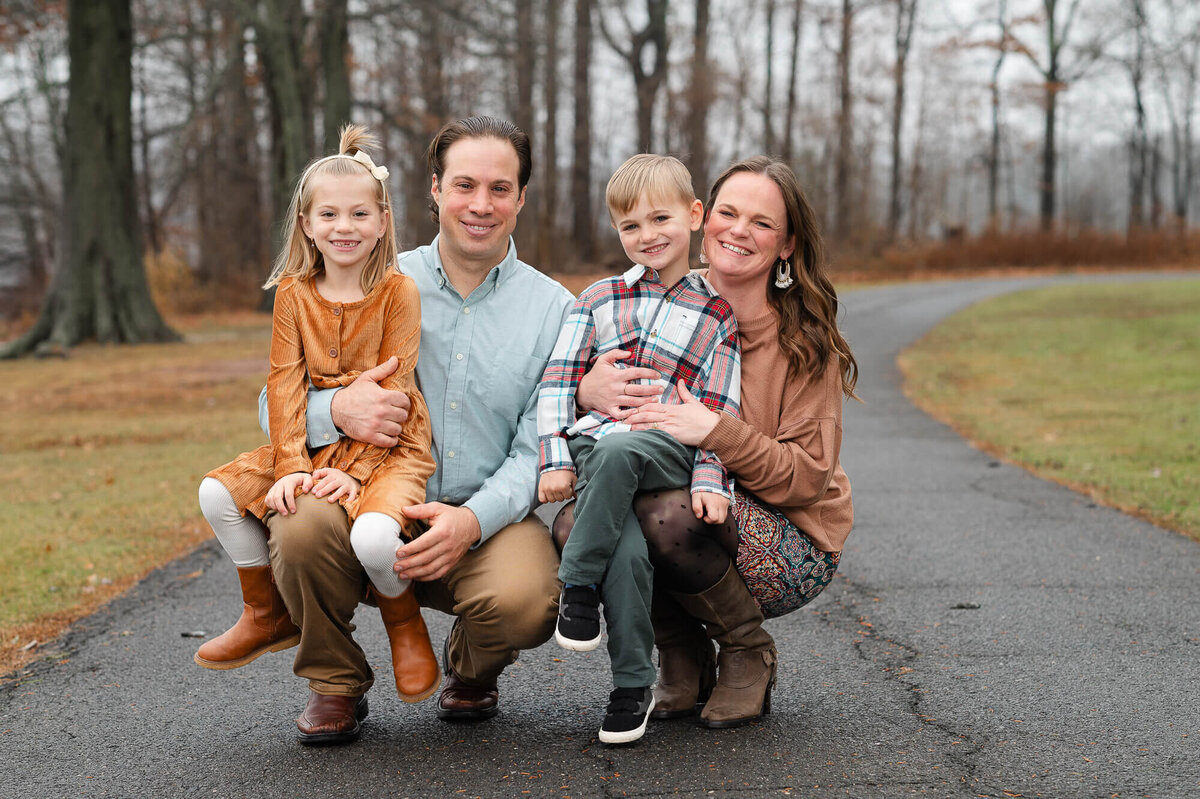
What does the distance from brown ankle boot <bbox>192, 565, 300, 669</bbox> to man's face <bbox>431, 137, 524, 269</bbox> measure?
3.67 feet

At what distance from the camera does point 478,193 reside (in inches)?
131

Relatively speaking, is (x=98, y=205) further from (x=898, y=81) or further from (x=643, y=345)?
(x=898, y=81)

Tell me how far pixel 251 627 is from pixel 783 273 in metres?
1.84

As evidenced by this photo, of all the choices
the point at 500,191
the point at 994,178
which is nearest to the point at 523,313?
the point at 500,191

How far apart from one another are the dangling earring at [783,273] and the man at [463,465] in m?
0.66

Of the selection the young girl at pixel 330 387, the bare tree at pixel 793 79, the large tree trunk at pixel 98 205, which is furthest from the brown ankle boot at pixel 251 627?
the bare tree at pixel 793 79

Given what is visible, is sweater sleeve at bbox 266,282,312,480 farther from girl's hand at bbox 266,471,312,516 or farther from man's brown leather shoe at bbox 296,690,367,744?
man's brown leather shoe at bbox 296,690,367,744

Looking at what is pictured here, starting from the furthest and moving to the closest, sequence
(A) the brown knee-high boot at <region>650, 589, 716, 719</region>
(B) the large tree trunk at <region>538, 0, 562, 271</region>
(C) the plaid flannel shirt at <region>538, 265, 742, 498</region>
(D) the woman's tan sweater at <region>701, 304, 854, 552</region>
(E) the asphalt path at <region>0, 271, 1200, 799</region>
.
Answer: (B) the large tree trunk at <region>538, 0, 562, 271</region>
(A) the brown knee-high boot at <region>650, 589, 716, 719</region>
(C) the plaid flannel shirt at <region>538, 265, 742, 498</region>
(D) the woman's tan sweater at <region>701, 304, 854, 552</region>
(E) the asphalt path at <region>0, 271, 1200, 799</region>

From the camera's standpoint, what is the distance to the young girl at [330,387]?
304 cm

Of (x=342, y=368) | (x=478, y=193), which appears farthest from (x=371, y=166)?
(x=342, y=368)

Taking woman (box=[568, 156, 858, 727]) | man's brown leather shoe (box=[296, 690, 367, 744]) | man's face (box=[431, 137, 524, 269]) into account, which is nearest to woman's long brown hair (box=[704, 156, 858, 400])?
woman (box=[568, 156, 858, 727])

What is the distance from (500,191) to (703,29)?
3167 centimetres

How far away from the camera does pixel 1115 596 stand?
454cm

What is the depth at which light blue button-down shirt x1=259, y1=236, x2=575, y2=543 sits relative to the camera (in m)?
3.29
